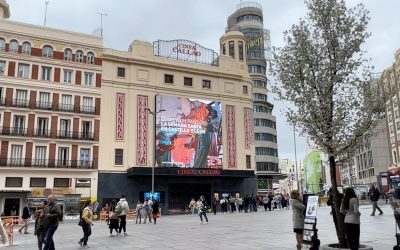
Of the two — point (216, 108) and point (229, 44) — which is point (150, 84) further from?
point (229, 44)

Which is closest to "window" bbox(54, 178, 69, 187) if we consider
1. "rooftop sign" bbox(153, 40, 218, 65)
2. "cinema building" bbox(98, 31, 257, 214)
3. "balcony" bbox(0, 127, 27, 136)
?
"cinema building" bbox(98, 31, 257, 214)

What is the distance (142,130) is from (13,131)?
13503 mm

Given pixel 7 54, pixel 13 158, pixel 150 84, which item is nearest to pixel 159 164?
pixel 150 84

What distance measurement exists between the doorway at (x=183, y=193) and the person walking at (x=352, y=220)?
3592 cm

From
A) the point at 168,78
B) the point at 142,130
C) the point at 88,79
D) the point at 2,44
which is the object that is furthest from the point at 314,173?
the point at 2,44

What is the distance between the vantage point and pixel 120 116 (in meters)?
43.5

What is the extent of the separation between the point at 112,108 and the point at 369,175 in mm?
67221

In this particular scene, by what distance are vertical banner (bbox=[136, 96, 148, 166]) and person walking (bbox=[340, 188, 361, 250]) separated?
1379 inches

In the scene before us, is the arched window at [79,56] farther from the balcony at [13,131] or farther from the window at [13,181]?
the window at [13,181]

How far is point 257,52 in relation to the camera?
85.4 metres

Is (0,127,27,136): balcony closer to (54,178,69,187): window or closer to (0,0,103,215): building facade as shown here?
(0,0,103,215): building facade

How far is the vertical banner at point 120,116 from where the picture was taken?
43.1m

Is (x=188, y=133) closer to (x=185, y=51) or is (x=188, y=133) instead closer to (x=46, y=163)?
(x=185, y=51)

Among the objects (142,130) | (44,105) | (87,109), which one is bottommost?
(142,130)
